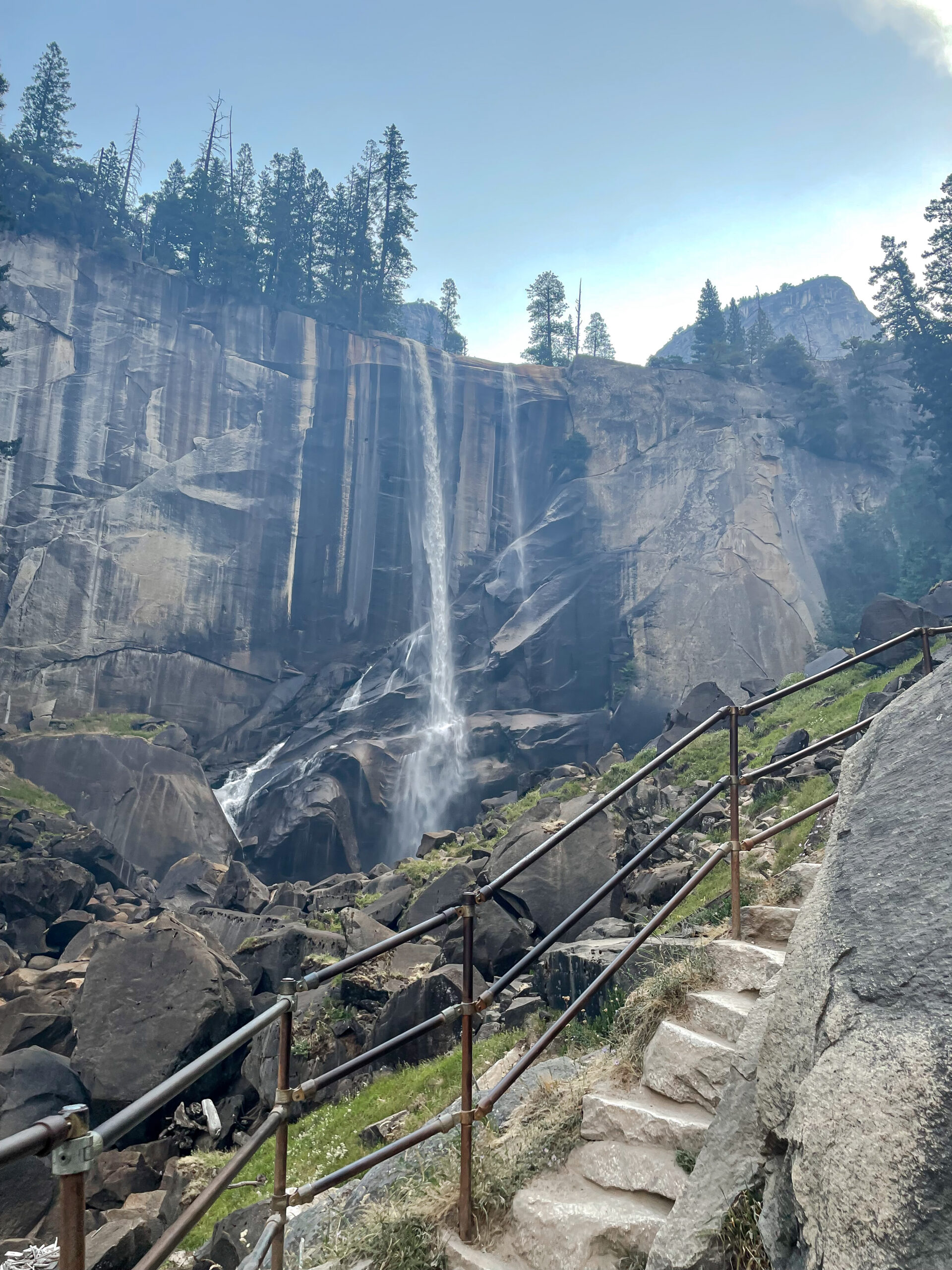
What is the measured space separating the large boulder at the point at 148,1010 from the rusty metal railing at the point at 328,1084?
23.6 feet

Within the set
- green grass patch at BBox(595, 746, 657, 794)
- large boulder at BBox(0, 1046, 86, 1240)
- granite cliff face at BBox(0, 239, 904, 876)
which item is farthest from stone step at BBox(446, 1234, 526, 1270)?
granite cliff face at BBox(0, 239, 904, 876)

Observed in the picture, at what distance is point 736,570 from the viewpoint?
37.0m

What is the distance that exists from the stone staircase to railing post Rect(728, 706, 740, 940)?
193 millimetres

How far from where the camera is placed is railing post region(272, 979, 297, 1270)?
274 cm

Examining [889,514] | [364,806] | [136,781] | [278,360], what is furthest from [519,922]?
[278,360]

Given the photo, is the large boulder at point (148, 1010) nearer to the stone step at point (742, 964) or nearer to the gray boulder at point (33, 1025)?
the gray boulder at point (33, 1025)

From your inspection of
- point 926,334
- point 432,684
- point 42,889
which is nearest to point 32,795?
point 42,889

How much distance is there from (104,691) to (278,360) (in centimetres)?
2052

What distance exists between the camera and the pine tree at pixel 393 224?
170 ft

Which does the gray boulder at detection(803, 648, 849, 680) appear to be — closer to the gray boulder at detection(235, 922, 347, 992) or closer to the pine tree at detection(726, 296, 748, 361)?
the gray boulder at detection(235, 922, 347, 992)

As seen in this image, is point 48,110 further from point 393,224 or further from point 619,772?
point 619,772

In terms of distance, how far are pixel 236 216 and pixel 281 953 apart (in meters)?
46.5

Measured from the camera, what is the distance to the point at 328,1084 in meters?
3.53

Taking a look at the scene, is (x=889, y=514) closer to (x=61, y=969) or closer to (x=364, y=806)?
(x=364, y=806)
